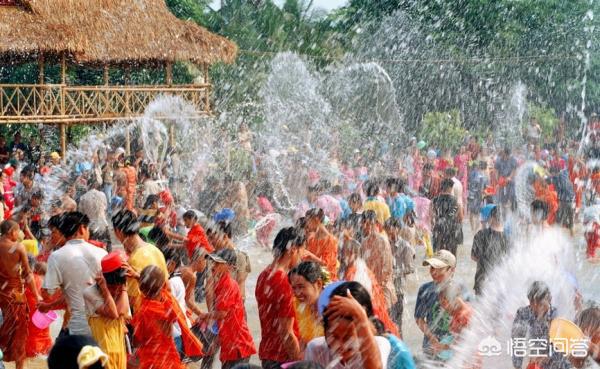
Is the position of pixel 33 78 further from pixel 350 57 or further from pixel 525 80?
pixel 525 80

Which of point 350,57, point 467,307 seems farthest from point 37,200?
point 350,57

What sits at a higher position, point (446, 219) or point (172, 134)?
point (446, 219)

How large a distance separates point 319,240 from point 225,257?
154cm

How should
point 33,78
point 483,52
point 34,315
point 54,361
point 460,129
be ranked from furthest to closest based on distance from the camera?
point 483,52 < point 460,129 < point 33,78 < point 34,315 < point 54,361

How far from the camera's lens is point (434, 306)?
254 inches

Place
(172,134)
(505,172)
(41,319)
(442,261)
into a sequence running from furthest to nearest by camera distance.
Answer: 1. (172,134)
2. (505,172)
3. (41,319)
4. (442,261)

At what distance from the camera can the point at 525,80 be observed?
117ft

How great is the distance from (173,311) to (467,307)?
1858 millimetres

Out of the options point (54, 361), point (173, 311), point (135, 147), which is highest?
point (54, 361)

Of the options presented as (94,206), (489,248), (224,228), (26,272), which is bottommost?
(94,206)

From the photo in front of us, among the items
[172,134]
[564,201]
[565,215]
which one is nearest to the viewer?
[565,215]

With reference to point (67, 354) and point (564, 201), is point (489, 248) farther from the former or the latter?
point (67, 354)

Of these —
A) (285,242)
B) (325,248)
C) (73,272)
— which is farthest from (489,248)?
(73,272)

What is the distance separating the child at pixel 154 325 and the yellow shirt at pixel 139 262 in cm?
82
